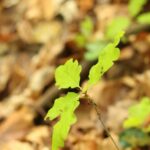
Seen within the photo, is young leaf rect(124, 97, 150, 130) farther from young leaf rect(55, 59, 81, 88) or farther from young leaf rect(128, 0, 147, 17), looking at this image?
young leaf rect(128, 0, 147, 17)

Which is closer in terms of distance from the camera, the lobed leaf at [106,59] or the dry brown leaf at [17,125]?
the lobed leaf at [106,59]

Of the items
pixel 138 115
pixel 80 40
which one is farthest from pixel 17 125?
pixel 80 40

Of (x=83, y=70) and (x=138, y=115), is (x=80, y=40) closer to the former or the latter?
(x=83, y=70)

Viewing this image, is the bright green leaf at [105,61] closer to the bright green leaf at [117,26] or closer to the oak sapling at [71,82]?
the oak sapling at [71,82]

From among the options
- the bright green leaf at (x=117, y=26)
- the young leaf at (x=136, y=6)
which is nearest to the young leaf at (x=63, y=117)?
the bright green leaf at (x=117, y=26)

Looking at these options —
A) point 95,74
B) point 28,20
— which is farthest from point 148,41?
point 95,74

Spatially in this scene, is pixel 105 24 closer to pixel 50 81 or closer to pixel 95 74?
pixel 50 81
